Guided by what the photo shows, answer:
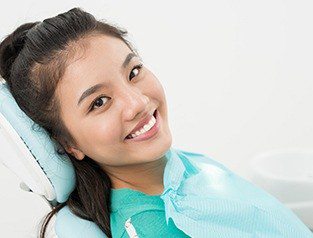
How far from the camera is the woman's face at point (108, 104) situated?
0.97 m

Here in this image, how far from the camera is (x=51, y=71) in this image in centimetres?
99

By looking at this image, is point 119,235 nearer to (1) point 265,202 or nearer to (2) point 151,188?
(2) point 151,188

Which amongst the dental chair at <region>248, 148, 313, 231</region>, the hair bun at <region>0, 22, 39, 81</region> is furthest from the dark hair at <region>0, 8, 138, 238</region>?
the dental chair at <region>248, 148, 313, 231</region>

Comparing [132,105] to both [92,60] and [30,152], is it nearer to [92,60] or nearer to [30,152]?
[92,60]

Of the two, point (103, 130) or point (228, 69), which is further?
point (228, 69)

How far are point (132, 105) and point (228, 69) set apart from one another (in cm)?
112

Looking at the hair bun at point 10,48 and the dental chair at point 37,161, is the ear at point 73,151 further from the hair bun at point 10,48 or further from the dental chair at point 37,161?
the hair bun at point 10,48

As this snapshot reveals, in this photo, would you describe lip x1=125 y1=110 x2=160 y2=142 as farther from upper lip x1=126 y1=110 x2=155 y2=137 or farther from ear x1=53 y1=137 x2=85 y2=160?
ear x1=53 y1=137 x2=85 y2=160

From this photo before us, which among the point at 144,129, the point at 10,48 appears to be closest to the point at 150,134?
the point at 144,129

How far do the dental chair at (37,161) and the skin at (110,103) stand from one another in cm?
7

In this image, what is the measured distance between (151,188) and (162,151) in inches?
6.0

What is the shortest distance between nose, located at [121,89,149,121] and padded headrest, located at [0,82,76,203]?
18cm

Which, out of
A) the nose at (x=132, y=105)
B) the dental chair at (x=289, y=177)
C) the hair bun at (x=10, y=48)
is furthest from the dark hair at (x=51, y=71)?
the dental chair at (x=289, y=177)

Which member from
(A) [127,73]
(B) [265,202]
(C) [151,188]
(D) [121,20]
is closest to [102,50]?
(A) [127,73]
